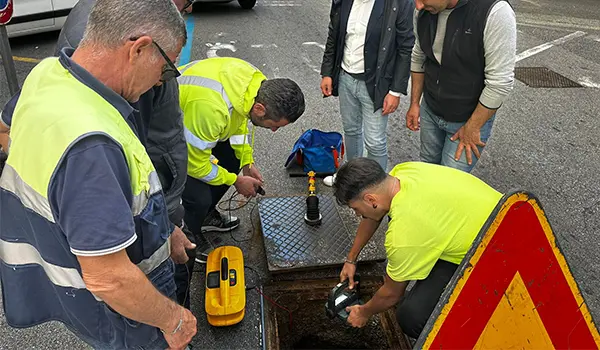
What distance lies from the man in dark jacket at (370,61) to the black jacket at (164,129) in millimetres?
1601

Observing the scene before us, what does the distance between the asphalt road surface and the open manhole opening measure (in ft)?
0.47

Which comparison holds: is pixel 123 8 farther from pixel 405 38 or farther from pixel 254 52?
pixel 254 52

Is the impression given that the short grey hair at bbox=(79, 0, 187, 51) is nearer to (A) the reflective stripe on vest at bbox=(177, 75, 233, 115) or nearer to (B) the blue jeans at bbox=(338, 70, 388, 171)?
(A) the reflective stripe on vest at bbox=(177, 75, 233, 115)

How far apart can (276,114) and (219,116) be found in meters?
0.31

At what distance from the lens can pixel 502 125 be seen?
17.3 ft

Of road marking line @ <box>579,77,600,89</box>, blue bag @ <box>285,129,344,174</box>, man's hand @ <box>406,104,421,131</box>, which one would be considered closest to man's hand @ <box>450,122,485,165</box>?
man's hand @ <box>406,104,421,131</box>

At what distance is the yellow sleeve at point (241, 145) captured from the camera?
314 centimetres

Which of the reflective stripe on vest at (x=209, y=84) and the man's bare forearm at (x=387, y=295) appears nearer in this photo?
the man's bare forearm at (x=387, y=295)

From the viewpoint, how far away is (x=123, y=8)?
1.35 metres

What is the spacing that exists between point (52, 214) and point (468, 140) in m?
2.27

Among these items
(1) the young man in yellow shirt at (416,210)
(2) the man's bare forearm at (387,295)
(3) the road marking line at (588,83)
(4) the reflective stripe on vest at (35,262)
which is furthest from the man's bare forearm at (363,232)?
(3) the road marking line at (588,83)

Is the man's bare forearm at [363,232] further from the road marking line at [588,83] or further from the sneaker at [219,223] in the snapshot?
the road marking line at [588,83]

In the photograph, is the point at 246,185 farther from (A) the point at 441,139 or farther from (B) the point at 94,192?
(B) the point at 94,192

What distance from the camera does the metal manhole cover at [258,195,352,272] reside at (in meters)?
3.12
